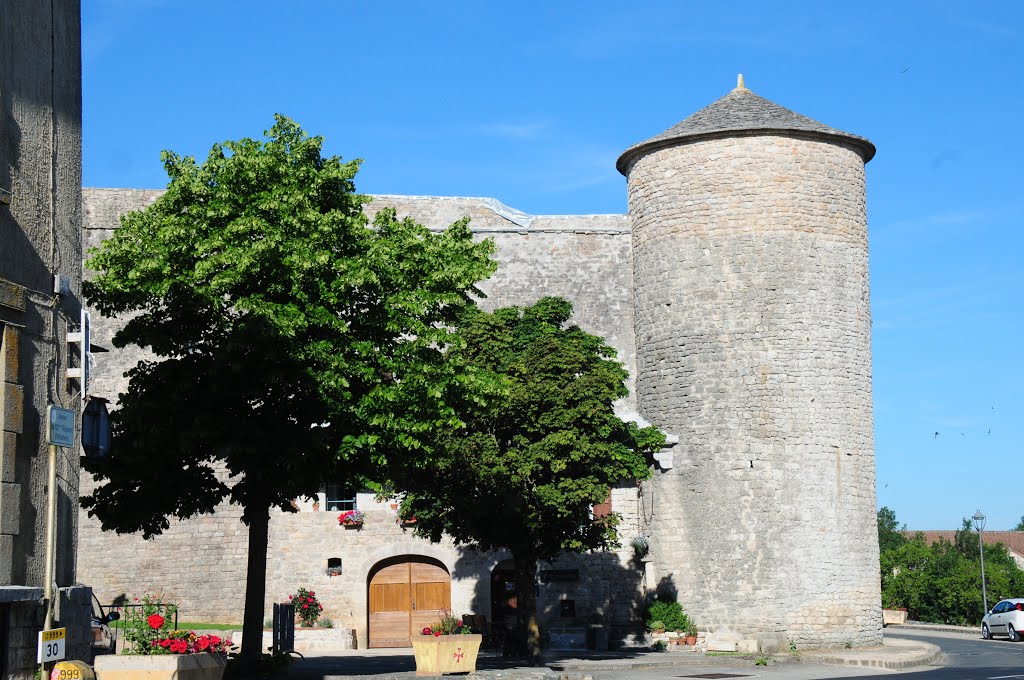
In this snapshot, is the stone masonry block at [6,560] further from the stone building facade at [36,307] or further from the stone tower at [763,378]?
the stone tower at [763,378]

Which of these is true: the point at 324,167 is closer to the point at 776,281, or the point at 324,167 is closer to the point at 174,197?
the point at 174,197

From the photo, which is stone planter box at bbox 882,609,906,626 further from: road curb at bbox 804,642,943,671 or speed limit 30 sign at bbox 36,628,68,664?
speed limit 30 sign at bbox 36,628,68,664

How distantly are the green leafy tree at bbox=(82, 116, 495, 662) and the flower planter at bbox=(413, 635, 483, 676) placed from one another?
2.50 metres

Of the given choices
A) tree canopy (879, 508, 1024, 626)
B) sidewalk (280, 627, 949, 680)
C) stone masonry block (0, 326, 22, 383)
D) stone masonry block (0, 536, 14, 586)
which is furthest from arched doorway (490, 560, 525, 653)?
tree canopy (879, 508, 1024, 626)

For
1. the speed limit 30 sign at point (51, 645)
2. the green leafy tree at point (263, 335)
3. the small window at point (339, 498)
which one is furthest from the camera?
the small window at point (339, 498)

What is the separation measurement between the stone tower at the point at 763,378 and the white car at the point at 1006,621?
844 cm

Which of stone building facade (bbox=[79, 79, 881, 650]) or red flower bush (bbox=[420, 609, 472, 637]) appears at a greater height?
stone building facade (bbox=[79, 79, 881, 650])

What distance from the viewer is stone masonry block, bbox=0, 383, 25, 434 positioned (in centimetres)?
1205

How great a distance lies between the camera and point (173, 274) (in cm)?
1659

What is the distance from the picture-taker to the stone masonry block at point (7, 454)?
470 inches

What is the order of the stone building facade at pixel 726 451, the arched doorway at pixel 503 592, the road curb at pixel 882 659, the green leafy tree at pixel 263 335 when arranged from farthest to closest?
the arched doorway at pixel 503 592 → the stone building facade at pixel 726 451 → the road curb at pixel 882 659 → the green leafy tree at pixel 263 335

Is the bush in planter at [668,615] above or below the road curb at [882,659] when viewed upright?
above

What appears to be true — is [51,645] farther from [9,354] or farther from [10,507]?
[9,354]

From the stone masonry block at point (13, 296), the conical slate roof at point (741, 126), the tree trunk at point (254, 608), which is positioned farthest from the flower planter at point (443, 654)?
the conical slate roof at point (741, 126)
